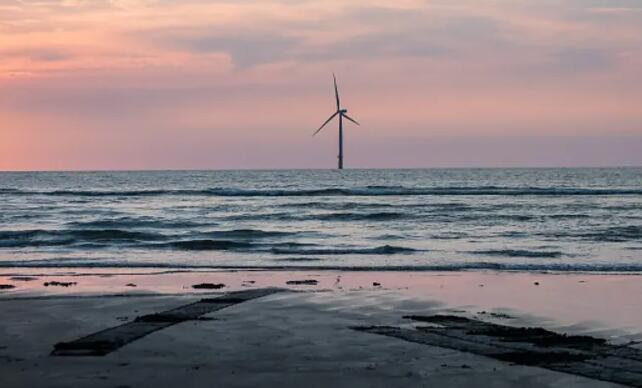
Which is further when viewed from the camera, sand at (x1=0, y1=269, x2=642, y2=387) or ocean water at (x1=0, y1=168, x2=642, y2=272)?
ocean water at (x1=0, y1=168, x2=642, y2=272)

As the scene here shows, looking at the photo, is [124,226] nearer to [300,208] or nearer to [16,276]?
[300,208]

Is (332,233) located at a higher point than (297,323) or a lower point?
lower

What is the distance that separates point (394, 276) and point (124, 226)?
69.9 ft

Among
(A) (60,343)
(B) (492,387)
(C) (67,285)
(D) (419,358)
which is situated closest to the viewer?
(B) (492,387)

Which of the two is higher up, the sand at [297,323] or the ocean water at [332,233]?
the sand at [297,323]

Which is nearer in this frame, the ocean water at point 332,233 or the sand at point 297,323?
the sand at point 297,323

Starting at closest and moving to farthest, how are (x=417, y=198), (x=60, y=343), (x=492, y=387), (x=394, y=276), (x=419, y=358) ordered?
(x=492, y=387), (x=419, y=358), (x=60, y=343), (x=394, y=276), (x=417, y=198)

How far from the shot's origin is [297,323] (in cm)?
1257

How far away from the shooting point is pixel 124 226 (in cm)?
3869

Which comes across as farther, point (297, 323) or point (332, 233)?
point (332, 233)

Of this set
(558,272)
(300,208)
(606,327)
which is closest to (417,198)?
(300,208)

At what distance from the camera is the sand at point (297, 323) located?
29.6 ft

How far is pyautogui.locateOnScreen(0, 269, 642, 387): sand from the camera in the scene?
9.02m

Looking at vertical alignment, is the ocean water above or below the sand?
below
